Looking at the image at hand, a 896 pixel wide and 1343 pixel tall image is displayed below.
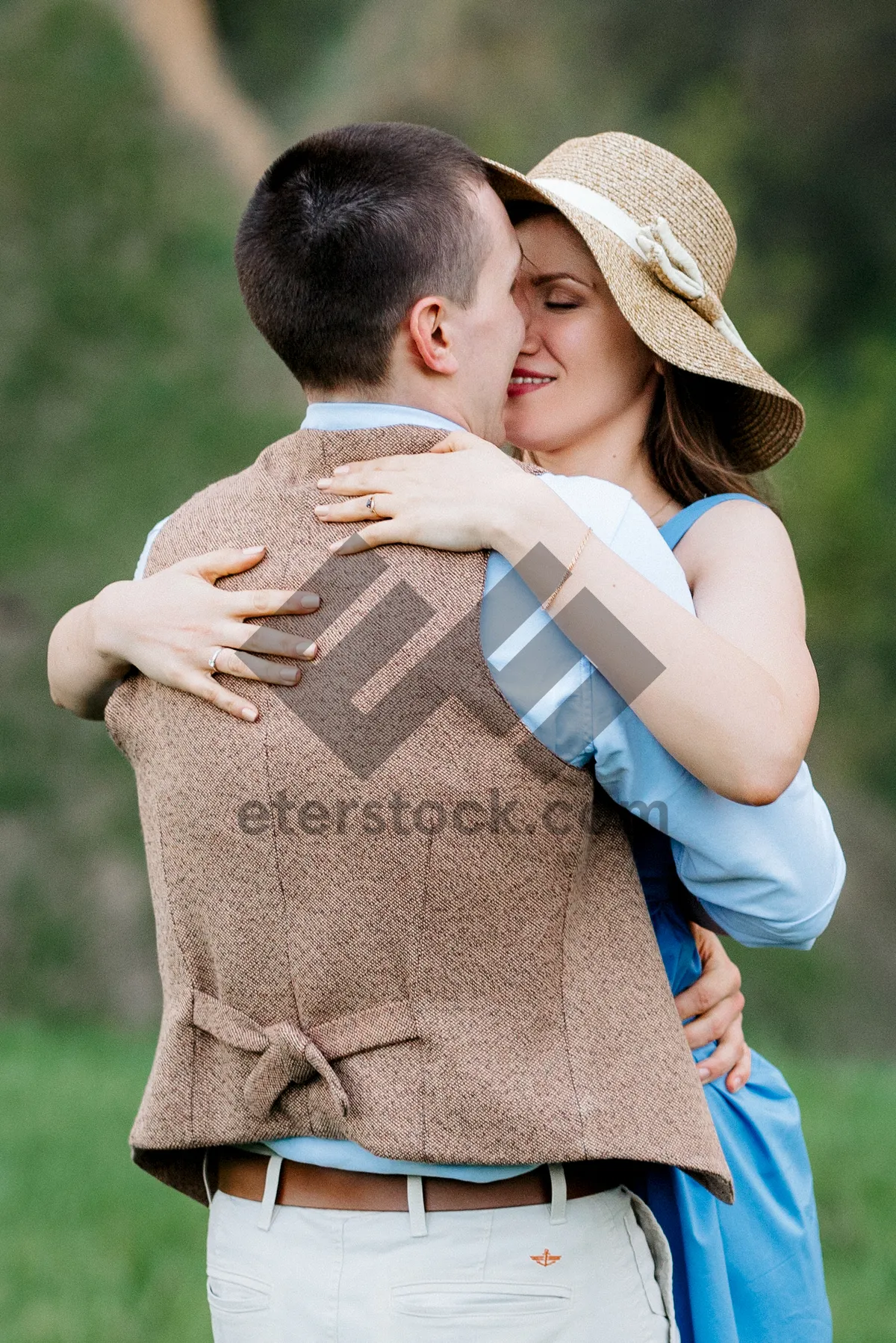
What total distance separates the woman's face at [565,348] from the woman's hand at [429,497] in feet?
1.84

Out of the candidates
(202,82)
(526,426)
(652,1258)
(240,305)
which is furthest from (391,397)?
(202,82)

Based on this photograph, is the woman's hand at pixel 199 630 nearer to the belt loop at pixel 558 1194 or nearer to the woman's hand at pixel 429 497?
the woman's hand at pixel 429 497

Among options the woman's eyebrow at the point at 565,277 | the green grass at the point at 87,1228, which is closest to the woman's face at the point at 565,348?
the woman's eyebrow at the point at 565,277

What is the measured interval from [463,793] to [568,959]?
0.19 metres

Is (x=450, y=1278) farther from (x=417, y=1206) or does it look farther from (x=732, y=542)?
(x=732, y=542)

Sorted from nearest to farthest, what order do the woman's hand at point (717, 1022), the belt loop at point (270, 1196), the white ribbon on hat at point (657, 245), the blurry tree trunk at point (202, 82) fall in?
1. the belt loop at point (270, 1196)
2. the woman's hand at point (717, 1022)
3. the white ribbon on hat at point (657, 245)
4. the blurry tree trunk at point (202, 82)

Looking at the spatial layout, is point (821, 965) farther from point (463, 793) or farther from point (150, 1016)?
point (463, 793)

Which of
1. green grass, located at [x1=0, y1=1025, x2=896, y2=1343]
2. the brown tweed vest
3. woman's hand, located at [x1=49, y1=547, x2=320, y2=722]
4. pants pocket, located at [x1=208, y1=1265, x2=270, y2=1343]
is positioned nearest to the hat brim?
the brown tweed vest

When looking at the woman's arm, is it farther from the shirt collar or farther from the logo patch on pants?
the logo patch on pants

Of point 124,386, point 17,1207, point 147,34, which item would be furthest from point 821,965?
point 147,34

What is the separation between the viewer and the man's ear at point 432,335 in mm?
1499

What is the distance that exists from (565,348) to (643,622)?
71 centimetres

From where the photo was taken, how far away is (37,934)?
7617 mm

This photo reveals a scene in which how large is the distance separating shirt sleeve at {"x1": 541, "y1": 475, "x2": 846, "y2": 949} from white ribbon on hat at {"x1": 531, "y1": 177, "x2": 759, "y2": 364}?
0.51 metres
